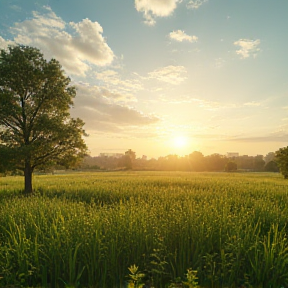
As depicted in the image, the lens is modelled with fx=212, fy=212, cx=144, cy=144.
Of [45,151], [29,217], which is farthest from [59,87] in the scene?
[29,217]

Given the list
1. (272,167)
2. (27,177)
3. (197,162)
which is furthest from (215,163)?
(27,177)

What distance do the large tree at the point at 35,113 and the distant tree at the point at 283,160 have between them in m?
44.2

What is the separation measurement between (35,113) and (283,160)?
1913 inches

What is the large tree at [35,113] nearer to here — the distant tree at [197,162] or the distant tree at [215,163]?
the distant tree at [197,162]

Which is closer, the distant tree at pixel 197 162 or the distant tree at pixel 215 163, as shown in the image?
the distant tree at pixel 197 162

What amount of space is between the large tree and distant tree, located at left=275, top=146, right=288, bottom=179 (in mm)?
44209

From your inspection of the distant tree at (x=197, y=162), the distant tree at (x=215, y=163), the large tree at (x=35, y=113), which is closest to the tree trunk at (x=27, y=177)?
the large tree at (x=35, y=113)

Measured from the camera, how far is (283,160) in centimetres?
4578

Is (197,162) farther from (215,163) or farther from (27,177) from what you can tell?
(27,177)

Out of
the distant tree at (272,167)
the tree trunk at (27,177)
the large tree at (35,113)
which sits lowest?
the distant tree at (272,167)

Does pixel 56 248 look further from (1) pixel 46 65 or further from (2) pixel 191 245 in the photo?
(1) pixel 46 65

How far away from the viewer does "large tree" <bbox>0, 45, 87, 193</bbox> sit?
15867 mm

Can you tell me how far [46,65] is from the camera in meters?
17.5

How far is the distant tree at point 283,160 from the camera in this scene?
Answer: 44.9 m
